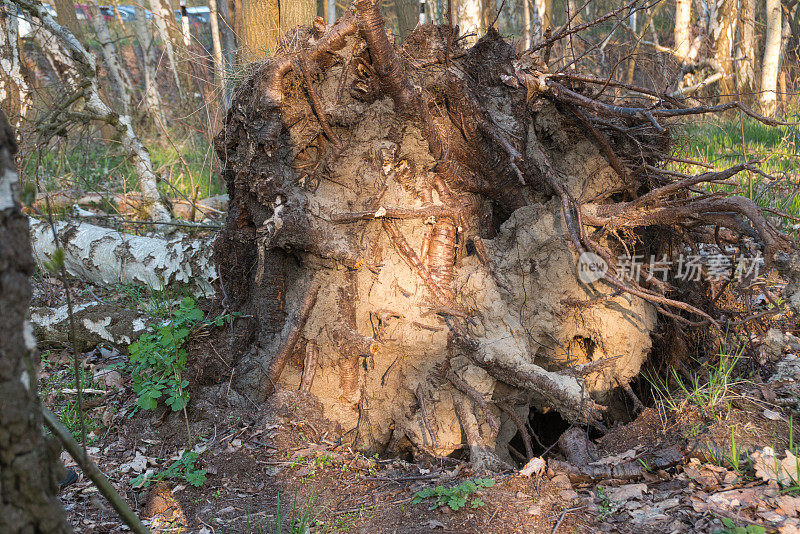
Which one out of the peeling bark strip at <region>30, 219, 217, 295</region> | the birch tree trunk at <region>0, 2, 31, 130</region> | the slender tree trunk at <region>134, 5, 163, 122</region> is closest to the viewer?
the peeling bark strip at <region>30, 219, 217, 295</region>

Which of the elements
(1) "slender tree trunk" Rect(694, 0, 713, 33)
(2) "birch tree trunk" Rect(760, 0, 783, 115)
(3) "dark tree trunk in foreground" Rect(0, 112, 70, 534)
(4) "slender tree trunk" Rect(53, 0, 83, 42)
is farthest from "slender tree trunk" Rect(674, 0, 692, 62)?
(4) "slender tree trunk" Rect(53, 0, 83, 42)

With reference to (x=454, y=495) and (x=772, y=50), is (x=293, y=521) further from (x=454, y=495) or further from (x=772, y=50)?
(x=772, y=50)

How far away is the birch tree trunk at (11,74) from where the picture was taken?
6094 mm

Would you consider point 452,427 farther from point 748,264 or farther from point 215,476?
point 748,264

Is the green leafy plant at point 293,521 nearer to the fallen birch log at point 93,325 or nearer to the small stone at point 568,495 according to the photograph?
the small stone at point 568,495

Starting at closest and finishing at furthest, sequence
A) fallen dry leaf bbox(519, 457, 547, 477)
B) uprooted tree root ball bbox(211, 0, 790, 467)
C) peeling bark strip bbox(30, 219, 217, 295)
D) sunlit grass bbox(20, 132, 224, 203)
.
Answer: fallen dry leaf bbox(519, 457, 547, 477) < uprooted tree root ball bbox(211, 0, 790, 467) < peeling bark strip bbox(30, 219, 217, 295) < sunlit grass bbox(20, 132, 224, 203)

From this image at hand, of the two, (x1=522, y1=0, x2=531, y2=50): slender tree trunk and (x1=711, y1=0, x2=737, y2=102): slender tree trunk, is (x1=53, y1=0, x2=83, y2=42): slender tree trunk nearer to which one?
(x1=522, y1=0, x2=531, y2=50): slender tree trunk

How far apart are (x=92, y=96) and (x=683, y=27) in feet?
28.3

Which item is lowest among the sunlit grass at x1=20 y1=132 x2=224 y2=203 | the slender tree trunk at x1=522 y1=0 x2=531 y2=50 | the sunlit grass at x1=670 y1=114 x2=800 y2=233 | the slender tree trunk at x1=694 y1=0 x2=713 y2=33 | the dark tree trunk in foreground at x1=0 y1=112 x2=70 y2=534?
the dark tree trunk in foreground at x1=0 y1=112 x2=70 y2=534

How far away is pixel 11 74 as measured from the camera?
6.21 m

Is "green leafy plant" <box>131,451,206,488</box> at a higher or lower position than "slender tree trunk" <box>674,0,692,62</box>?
lower

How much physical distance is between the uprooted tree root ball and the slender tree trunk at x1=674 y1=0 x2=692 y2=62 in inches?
241

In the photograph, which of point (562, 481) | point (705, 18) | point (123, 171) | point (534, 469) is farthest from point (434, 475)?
point (705, 18)

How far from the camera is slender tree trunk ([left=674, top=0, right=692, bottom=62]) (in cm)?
845
